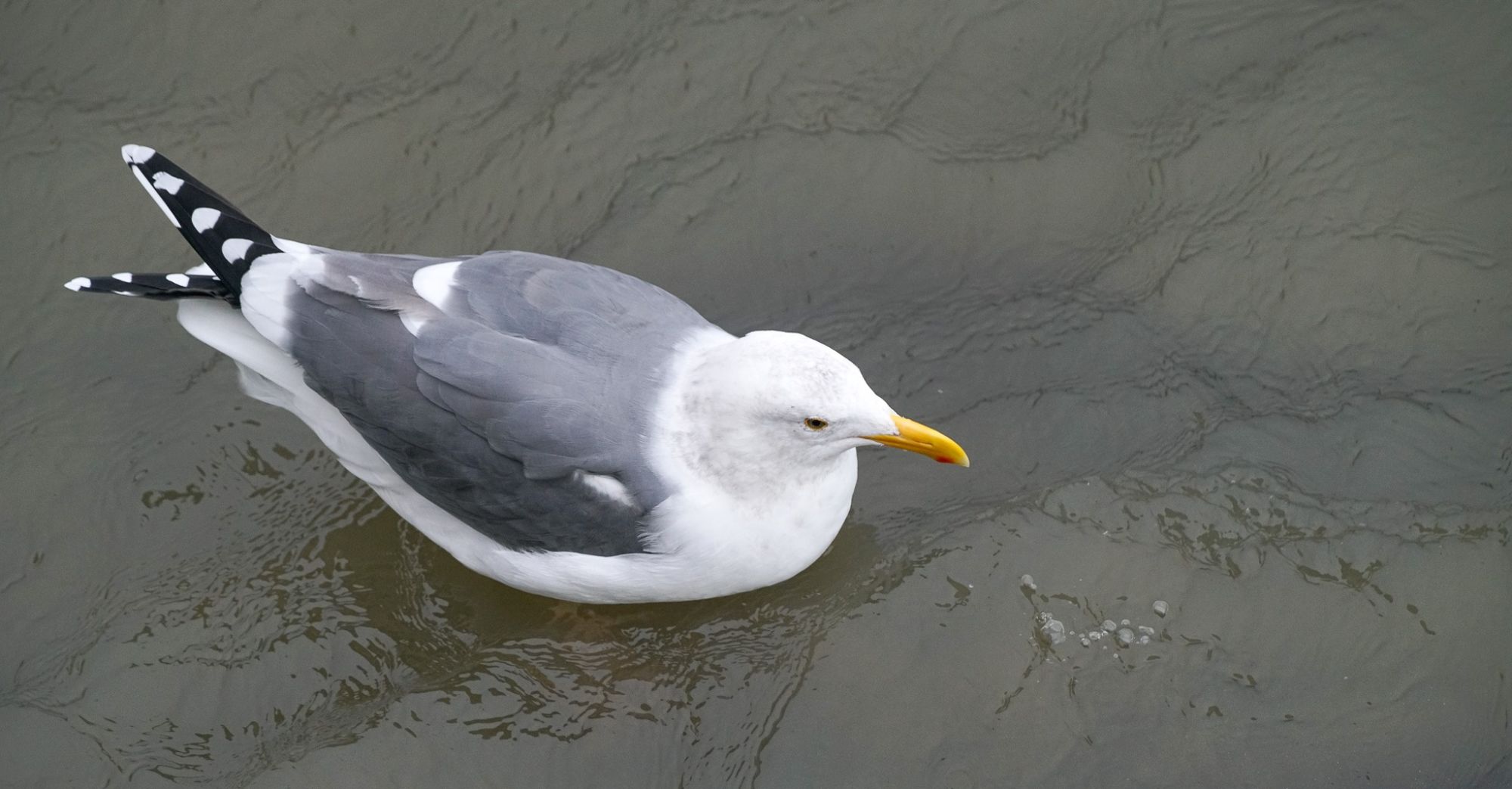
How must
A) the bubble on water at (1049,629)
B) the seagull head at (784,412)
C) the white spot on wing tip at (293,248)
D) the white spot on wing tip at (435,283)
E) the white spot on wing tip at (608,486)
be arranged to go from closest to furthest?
the seagull head at (784,412), the white spot on wing tip at (608,486), the white spot on wing tip at (435,283), the white spot on wing tip at (293,248), the bubble on water at (1049,629)

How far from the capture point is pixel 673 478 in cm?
367

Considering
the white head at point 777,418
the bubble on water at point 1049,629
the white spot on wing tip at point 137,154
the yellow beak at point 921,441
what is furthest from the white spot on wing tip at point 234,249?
the bubble on water at point 1049,629

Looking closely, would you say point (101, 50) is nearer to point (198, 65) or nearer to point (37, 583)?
point (198, 65)

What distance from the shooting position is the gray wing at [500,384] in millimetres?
3578

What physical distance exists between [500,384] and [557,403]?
173 millimetres

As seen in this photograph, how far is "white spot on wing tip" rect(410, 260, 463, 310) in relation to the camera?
373cm

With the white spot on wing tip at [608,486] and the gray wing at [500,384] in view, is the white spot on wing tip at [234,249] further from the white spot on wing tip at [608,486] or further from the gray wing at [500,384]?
the white spot on wing tip at [608,486]

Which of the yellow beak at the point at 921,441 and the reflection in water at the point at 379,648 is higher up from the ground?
the yellow beak at the point at 921,441

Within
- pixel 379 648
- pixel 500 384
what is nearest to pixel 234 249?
pixel 500 384

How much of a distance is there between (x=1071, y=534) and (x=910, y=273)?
1.22 m

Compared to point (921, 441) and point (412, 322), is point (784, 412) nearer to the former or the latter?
point (921, 441)

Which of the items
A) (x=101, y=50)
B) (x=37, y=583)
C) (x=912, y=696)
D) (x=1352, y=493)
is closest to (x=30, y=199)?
(x=101, y=50)

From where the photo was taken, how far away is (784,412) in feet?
11.6

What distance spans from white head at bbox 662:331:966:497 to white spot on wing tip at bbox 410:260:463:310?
2.57 feet
